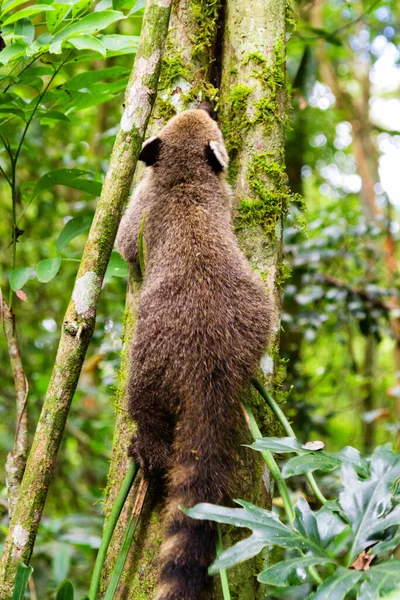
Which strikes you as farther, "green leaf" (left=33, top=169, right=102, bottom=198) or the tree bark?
"green leaf" (left=33, top=169, right=102, bottom=198)

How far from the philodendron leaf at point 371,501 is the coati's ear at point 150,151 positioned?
6.79ft

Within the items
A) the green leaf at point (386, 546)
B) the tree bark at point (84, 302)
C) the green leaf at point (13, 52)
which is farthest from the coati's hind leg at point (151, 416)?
the green leaf at point (13, 52)

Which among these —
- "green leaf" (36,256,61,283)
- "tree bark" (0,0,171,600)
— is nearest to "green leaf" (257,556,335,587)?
"tree bark" (0,0,171,600)

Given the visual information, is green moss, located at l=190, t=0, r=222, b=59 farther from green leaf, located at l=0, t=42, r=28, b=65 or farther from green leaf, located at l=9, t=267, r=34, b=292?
green leaf, located at l=9, t=267, r=34, b=292

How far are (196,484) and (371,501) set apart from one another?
2.67 ft

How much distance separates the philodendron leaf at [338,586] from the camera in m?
1.58

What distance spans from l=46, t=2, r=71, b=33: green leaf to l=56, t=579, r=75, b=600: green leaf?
2329 mm

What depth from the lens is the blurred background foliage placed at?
4172 mm

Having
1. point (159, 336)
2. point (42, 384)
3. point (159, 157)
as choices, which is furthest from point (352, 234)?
point (159, 336)

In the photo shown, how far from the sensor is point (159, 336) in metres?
2.67

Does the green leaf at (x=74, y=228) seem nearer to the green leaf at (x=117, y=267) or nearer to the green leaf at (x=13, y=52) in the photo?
the green leaf at (x=117, y=267)

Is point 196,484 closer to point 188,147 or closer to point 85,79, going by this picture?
point 188,147

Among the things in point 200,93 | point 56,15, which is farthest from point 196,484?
point 56,15

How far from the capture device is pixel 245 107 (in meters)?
2.97
